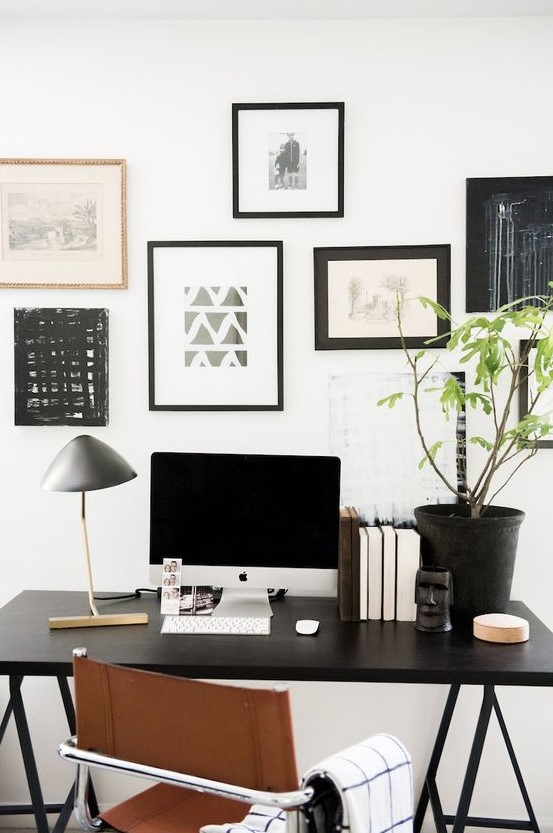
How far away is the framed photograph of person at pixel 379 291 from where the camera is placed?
250cm

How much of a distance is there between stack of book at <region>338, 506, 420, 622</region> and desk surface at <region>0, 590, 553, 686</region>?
4 cm

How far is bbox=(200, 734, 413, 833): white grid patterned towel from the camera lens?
1325 millimetres

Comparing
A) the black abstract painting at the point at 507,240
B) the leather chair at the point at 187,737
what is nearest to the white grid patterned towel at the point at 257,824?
the leather chair at the point at 187,737

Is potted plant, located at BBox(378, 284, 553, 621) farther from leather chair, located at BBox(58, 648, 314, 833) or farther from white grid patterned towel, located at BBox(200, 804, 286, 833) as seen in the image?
leather chair, located at BBox(58, 648, 314, 833)

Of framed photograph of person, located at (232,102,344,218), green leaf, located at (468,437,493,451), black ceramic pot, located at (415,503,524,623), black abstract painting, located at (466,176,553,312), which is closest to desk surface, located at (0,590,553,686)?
black ceramic pot, located at (415,503,524,623)

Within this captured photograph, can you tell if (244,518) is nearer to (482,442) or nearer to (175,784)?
(482,442)

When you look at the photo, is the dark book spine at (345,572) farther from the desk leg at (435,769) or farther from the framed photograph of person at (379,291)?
the framed photograph of person at (379,291)

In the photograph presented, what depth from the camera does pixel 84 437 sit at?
2186 mm

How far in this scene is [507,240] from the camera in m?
2.48

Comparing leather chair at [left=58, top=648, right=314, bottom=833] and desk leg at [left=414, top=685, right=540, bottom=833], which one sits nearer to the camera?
leather chair at [left=58, top=648, right=314, bottom=833]

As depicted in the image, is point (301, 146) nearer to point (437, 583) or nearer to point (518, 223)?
point (518, 223)

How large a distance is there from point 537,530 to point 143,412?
1.36 m

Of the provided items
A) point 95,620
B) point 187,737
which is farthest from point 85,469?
point 187,737

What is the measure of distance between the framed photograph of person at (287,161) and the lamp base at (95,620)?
1.30 metres
